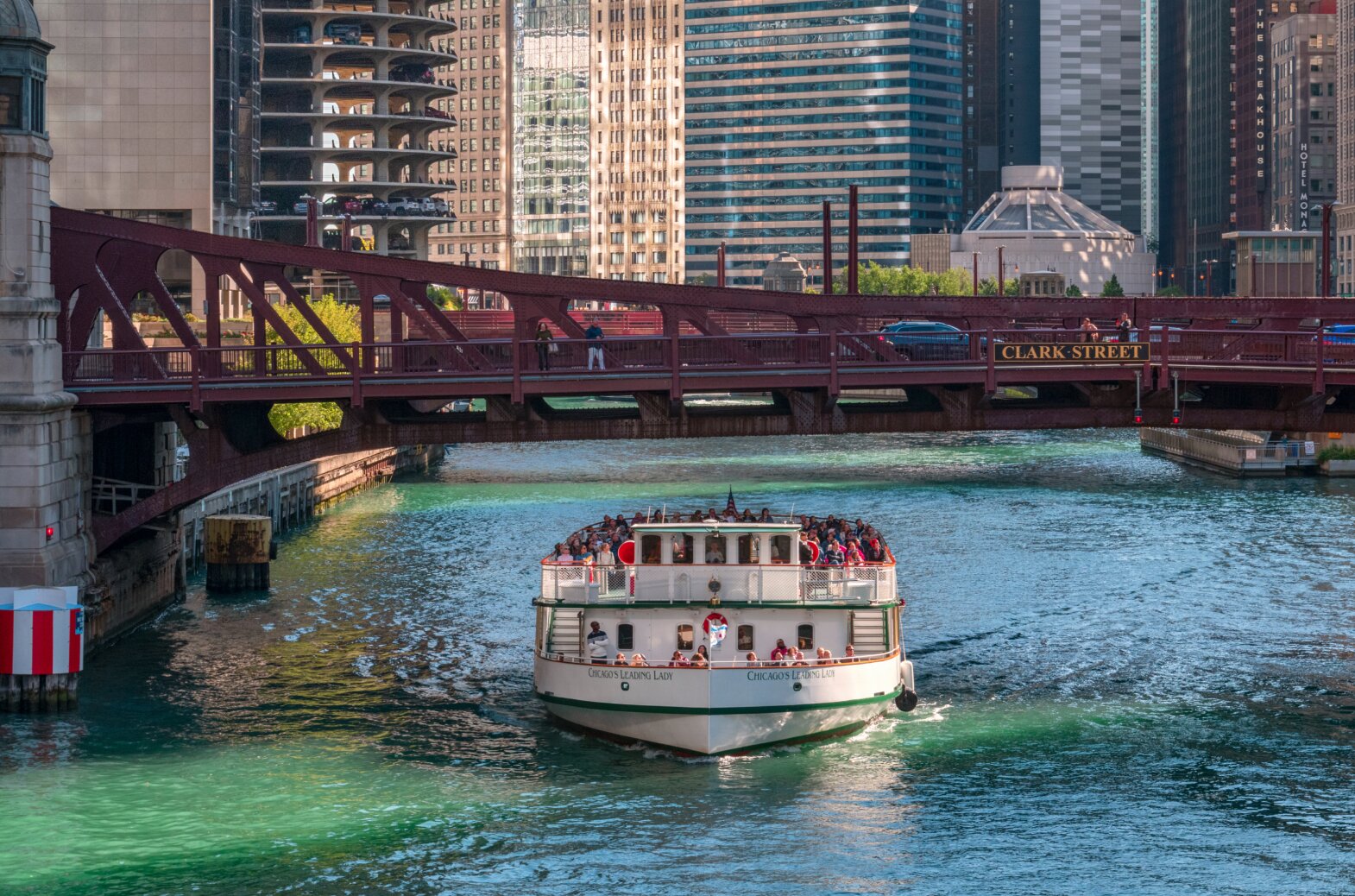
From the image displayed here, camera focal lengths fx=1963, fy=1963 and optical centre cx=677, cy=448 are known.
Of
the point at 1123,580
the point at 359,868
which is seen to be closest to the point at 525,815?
the point at 359,868

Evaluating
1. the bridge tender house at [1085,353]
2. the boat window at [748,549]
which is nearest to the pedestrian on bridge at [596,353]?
the boat window at [748,549]

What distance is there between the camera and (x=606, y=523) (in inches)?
2378

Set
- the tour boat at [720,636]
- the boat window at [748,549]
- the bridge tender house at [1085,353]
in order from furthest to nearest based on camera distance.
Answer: the bridge tender house at [1085,353] < the boat window at [748,549] < the tour boat at [720,636]

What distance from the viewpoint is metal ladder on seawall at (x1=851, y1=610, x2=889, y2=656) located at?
5478 cm

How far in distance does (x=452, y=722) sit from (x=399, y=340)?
12.8m

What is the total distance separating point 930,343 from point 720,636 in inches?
587

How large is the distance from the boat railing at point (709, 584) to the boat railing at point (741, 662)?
153 centimetres

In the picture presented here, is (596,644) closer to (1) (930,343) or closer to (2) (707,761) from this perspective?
(2) (707,761)

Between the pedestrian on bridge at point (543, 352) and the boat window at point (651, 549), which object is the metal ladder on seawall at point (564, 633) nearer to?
the boat window at point (651, 549)

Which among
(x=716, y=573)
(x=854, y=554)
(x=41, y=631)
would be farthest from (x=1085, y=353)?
(x=41, y=631)

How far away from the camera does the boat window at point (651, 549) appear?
2142 inches

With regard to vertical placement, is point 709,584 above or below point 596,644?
above

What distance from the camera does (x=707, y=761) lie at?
169 ft

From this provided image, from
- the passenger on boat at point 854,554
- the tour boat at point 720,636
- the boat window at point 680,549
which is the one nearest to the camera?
the tour boat at point 720,636
